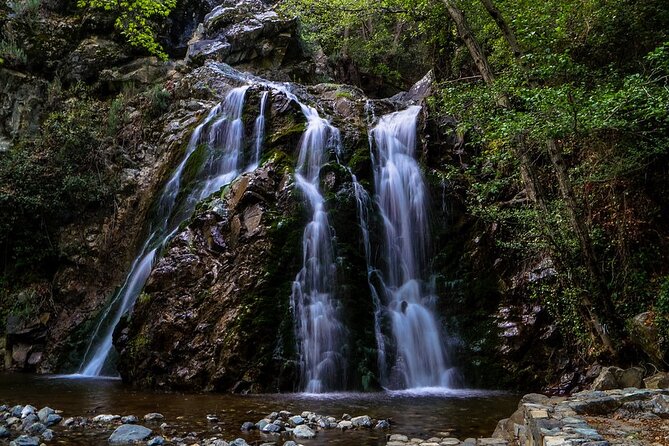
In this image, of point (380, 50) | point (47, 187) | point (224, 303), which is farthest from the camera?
point (380, 50)

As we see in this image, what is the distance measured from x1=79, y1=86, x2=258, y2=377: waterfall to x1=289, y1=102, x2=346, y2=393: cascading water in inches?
99.1

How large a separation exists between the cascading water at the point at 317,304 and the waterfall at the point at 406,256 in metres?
0.99

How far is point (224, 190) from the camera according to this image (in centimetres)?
1093

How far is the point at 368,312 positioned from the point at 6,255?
35.3ft

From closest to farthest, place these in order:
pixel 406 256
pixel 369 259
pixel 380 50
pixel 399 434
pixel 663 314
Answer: pixel 399 434 < pixel 663 314 < pixel 369 259 < pixel 406 256 < pixel 380 50

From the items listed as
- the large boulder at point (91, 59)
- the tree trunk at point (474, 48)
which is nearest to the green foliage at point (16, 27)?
the large boulder at point (91, 59)

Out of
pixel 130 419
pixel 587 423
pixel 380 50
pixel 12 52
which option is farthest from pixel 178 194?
pixel 380 50

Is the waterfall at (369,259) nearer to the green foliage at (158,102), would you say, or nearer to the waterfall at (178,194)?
the waterfall at (178,194)

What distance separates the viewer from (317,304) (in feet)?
31.2

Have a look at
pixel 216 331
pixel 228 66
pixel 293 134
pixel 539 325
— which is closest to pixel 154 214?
pixel 293 134

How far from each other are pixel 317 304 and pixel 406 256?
244 centimetres

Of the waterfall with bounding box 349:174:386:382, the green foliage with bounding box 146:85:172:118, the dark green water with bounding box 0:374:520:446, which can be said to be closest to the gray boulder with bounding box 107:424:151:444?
the dark green water with bounding box 0:374:520:446

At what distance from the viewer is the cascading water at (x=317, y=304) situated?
888cm

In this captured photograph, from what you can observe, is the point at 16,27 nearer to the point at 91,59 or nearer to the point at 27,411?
the point at 91,59
